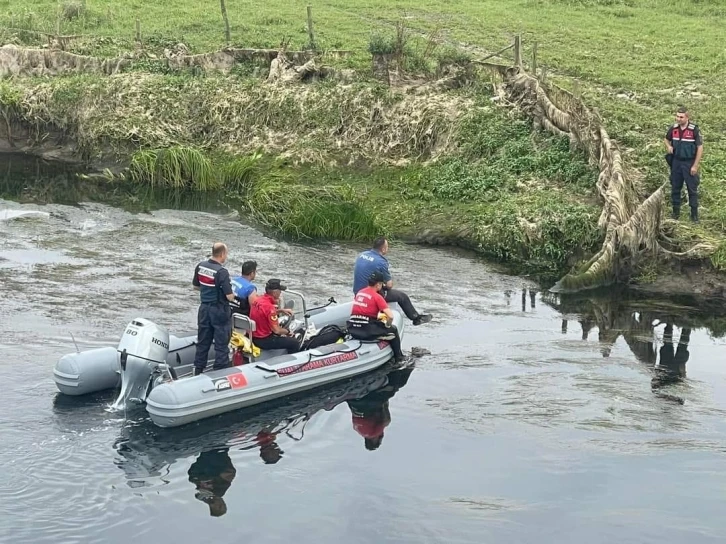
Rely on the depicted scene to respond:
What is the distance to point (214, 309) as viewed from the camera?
12602mm

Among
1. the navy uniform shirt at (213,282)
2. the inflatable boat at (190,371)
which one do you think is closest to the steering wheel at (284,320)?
the inflatable boat at (190,371)

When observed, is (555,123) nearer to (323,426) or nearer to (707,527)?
(323,426)

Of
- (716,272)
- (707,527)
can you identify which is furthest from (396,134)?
(707,527)

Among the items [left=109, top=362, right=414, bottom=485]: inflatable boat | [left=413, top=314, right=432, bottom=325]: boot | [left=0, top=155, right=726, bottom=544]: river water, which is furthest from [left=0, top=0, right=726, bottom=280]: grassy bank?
[left=109, top=362, right=414, bottom=485]: inflatable boat

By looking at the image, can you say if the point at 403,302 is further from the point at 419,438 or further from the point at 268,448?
the point at 268,448

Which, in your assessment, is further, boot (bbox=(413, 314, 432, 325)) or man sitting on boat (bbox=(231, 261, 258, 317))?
boot (bbox=(413, 314, 432, 325))

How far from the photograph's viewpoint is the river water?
33.6 feet

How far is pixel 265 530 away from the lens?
32.8 ft

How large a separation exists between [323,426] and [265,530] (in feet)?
9.13

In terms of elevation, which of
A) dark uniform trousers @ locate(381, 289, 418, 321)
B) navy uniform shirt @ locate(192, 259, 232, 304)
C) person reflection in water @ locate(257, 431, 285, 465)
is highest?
navy uniform shirt @ locate(192, 259, 232, 304)

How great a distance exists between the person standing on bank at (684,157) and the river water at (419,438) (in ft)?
8.52

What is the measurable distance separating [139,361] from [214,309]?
108 centimetres

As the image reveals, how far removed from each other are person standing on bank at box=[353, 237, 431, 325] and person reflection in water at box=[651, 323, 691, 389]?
3.55 meters

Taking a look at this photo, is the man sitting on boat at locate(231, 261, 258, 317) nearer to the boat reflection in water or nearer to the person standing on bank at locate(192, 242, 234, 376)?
the person standing on bank at locate(192, 242, 234, 376)
